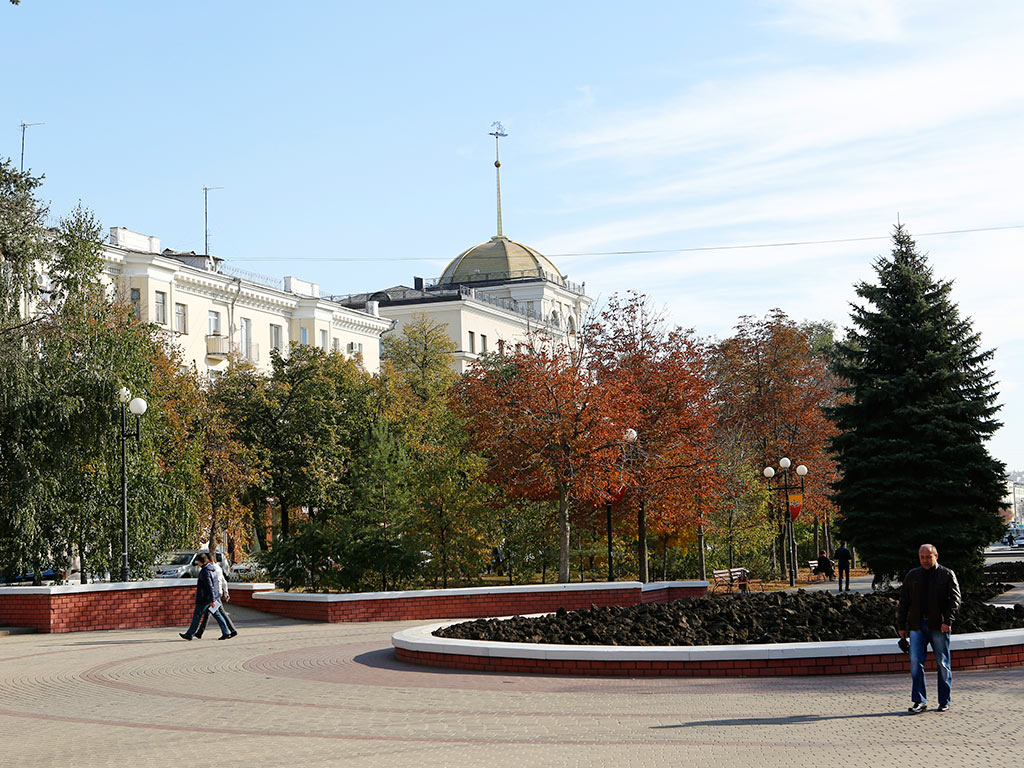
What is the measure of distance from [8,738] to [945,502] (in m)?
23.5

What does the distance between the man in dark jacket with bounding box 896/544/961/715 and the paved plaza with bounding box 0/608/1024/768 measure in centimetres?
36

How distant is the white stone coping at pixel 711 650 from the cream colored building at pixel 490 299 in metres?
64.4

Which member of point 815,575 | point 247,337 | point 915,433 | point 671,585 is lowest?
point 815,575

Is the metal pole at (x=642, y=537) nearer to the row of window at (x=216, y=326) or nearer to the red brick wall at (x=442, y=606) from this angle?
the red brick wall at (x=442, y=606)

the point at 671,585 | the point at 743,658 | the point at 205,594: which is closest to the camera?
the point at 743,658

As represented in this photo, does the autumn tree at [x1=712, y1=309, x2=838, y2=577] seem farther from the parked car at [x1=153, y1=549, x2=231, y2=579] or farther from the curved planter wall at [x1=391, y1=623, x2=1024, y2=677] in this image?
the curved planter wall at [x1=391, y1=623, x2=1024, y2=677]

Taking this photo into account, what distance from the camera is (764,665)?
1377 centimetres

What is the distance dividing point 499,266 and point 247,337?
3837 cm

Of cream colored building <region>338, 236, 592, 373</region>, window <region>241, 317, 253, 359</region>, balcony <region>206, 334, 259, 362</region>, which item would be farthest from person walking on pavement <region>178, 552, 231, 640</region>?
cream colored building <region>338, 236, 592, 373</region>

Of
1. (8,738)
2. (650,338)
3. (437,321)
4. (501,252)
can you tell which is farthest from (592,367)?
(501,252)

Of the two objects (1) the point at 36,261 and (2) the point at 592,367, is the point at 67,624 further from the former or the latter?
(2) the point at 592,367

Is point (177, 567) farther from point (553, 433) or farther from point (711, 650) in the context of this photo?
point (711, 650)

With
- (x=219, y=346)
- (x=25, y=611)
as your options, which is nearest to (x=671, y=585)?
(x=25, y=611)

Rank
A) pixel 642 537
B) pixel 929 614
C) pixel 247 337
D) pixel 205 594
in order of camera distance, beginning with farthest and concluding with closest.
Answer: pixel 247 337
pixel 642 537
pixel 205 594
pixel 929 614
